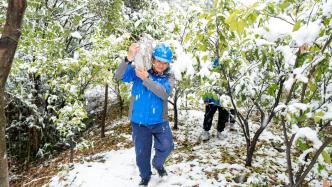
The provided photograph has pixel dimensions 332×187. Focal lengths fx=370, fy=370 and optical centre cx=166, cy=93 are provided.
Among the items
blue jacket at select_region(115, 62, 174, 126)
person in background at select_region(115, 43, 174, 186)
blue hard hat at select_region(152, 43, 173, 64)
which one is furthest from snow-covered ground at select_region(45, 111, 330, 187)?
blue hard hat at select_region(152, 43, 173, 64)

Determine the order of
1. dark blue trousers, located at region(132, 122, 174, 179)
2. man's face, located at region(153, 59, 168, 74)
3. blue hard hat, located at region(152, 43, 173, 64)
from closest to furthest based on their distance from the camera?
blue hard hat, located at region(152, 43, 173, 64) → man's face, located at region(153, 59, 168, 74) → dark blue trousers, located at region(132, 122, 174, 179)

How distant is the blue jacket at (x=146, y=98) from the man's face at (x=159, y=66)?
0.22ft

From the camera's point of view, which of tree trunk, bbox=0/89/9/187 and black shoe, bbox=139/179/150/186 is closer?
tree trunk, bbox=0/89/9/187

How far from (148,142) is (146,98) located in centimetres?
62

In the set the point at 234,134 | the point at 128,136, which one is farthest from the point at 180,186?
the point at 128,136

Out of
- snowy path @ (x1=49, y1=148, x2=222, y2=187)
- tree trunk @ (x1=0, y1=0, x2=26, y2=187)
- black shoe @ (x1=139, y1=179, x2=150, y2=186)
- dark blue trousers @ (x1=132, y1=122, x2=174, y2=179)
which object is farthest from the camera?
snowy path @ (x1=49, y1=148, x2=222, y2=187)

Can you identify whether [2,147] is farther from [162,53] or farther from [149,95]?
[162,53]

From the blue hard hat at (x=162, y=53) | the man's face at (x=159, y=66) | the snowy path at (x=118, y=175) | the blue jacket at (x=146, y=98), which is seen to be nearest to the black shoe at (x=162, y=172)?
the snowy path at (x=118, y=175)

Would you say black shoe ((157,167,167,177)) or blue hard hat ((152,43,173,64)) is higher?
blue hard hat ((152,43,173,64))

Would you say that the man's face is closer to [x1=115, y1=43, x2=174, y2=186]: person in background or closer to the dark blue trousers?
[x1=115, y1=43, x2=174, y2=186]: person in background

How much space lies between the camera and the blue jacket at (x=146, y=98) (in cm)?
463

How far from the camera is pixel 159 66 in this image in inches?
183

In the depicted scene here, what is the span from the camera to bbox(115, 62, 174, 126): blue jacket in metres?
4.63

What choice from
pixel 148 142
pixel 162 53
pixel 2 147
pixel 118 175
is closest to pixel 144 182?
pixel 148 142
